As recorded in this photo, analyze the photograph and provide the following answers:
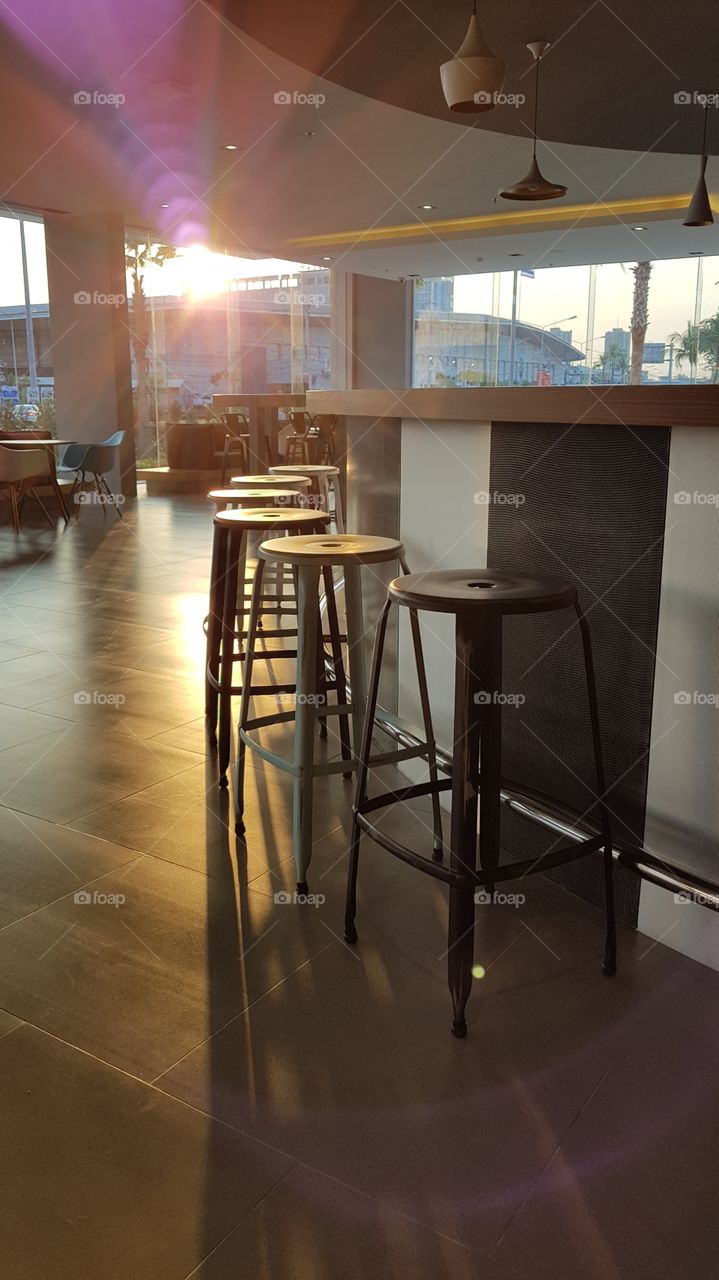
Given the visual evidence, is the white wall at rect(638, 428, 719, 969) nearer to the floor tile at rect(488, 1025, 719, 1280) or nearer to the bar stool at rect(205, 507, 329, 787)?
the floor tile at rect(488, 1025, 719, 1280)

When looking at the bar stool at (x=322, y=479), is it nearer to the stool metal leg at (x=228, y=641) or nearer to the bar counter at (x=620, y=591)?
the stool metal leg at (x=228, y=641)

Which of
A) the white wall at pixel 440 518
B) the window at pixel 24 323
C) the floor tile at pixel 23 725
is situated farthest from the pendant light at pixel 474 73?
the window at pixel 24 323

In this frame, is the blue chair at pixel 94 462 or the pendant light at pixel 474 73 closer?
the pendant light at pixel 474 73

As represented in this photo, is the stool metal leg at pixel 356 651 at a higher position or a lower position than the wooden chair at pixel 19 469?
lower

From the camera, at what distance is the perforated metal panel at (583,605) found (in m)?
1.84

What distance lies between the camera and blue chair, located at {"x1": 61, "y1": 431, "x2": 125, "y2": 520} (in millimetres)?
8016

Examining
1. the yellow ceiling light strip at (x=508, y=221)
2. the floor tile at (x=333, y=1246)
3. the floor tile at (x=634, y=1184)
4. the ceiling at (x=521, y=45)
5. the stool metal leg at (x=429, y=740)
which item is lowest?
the floor tile at (x=634, y=1184)

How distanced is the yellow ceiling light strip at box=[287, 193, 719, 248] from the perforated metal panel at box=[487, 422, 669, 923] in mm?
8129

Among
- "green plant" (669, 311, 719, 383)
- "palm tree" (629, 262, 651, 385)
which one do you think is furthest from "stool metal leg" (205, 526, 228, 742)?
"palm tree" (629, 262, 651, 385)

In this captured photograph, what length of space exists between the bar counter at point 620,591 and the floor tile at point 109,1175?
0.94 meters

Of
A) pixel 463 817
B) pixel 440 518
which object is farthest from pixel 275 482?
pixel 463 817

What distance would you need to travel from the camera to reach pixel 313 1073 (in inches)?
60.4

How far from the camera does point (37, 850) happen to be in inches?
90.2

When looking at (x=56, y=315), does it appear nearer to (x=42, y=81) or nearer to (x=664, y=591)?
(x=42, y=81)
